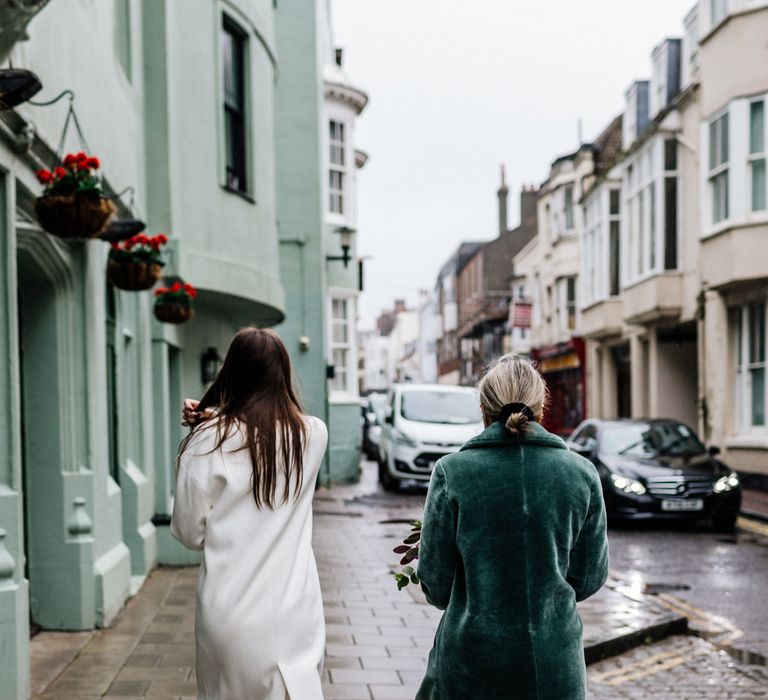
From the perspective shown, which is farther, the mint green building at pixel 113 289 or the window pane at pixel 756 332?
the window pane at pixel 756 332

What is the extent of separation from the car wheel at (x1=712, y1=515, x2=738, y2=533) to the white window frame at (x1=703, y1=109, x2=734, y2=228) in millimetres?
7196

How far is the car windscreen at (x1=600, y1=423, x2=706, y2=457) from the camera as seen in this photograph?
43.6ft

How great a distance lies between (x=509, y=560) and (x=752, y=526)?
11315 mm

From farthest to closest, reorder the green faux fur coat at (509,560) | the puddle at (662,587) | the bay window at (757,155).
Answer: the bay window at (757,155), the puddle at (662,587), the green faux fur coat at (509,560)

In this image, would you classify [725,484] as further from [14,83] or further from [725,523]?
[14,83]

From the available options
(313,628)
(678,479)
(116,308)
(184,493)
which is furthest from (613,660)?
(678,479)

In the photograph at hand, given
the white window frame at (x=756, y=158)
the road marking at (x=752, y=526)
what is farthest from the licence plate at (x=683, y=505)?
the white window frame at (x=756, y=158)

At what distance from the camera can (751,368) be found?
1797cm

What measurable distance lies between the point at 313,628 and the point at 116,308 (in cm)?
595

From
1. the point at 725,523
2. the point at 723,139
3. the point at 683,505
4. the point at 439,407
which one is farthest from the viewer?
the point at 439,407

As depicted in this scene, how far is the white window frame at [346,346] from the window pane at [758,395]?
323 inches

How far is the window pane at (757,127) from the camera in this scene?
1753 cm

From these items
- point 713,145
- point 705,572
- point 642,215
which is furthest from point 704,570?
point 642,215

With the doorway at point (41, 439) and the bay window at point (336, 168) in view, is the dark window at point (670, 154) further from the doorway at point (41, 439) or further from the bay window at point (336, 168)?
the doorway at point (41, 439)
